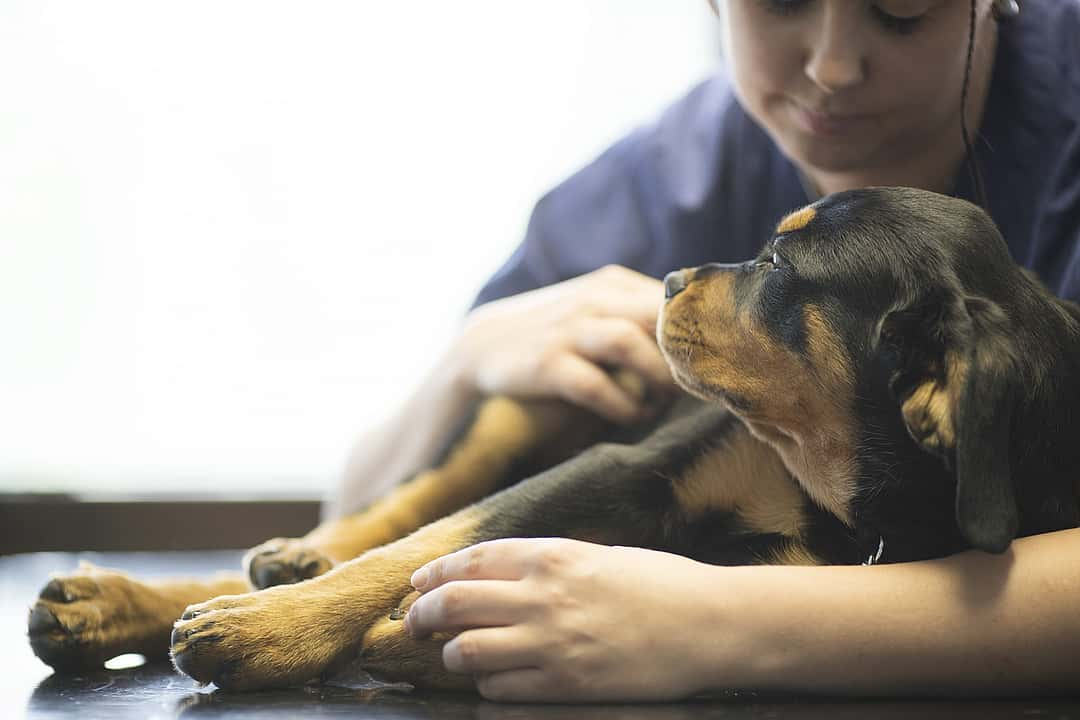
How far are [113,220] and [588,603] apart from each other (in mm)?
1783

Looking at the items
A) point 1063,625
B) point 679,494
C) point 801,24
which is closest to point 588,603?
point 679,494

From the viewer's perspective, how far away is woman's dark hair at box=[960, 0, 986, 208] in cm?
130

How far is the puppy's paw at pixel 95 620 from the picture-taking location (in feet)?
3.73

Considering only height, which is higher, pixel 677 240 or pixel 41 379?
pixel 677 240

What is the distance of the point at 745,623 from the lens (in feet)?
3.14

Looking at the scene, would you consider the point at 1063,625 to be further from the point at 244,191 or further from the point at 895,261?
the point at 244,191

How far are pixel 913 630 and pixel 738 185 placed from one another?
87 cm

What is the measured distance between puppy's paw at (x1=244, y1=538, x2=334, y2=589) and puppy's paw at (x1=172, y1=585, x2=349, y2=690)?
27 centimetres

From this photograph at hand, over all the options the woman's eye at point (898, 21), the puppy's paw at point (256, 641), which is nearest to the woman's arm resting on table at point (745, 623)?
the puppy's paw at point (256, 641)

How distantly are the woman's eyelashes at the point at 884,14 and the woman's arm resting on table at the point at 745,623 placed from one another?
0.57m

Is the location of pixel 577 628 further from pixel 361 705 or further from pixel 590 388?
pixel 590 388

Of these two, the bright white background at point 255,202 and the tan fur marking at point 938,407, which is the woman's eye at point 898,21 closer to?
the tan fur marking at point 938,407

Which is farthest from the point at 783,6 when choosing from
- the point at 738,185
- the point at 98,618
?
the point at 98,618

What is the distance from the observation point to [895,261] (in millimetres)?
1048
